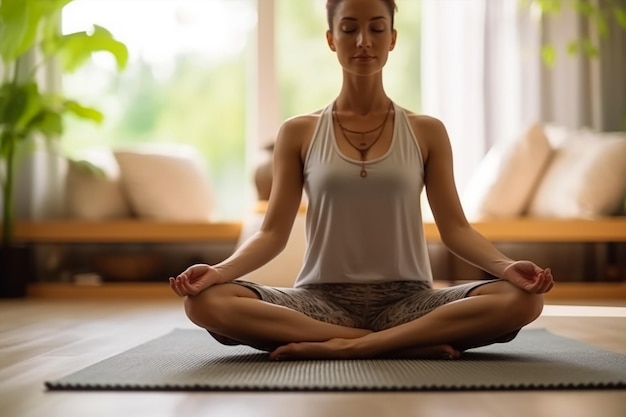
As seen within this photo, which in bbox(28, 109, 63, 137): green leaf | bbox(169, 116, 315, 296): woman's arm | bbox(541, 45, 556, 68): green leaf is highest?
bbox(541, 45, 556, 68): green leaf

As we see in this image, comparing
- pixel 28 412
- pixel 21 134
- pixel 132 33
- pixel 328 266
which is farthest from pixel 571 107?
pixel 28 412

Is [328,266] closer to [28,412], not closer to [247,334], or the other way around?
[247,334]

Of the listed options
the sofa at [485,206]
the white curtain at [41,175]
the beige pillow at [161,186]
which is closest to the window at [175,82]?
the white curtain at [41,175]

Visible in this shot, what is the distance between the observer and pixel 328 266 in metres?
2.41

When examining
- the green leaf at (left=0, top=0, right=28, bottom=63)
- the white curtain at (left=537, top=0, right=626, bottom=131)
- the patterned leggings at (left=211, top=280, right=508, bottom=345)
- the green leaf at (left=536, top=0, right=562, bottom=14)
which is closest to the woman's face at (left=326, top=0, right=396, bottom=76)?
the patterned leggings at (left=211, top=280, right=508, bottom=345)

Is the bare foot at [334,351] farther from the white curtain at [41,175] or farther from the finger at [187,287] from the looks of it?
the white curtain at [41,175]

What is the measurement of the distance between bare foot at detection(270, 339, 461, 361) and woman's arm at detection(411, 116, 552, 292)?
0.23m

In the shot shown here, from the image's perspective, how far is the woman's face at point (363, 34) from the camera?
2.39 metres

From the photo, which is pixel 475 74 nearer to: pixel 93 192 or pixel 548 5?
pixel 548 5

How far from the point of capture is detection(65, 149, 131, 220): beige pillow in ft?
17.0

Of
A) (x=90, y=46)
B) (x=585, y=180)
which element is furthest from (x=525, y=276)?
(x=90, y=46)

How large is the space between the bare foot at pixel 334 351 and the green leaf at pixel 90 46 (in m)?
2.89

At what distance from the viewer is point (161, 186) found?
5184 millimetres

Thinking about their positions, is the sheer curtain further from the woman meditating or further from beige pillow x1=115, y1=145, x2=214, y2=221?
the woman meditating
